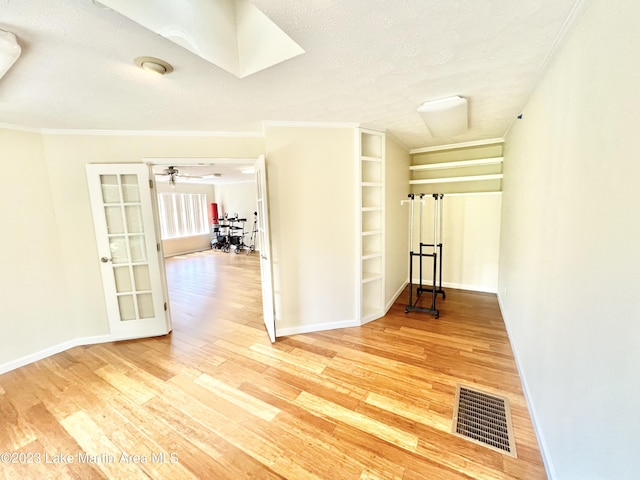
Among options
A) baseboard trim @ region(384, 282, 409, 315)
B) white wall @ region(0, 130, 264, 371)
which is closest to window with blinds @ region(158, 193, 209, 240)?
white wall @ region(0, 130, 264, 371)

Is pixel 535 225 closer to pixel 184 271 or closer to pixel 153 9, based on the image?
pixel 153 9

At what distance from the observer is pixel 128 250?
3086 millimetres

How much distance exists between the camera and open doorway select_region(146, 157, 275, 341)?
3234 millimetres

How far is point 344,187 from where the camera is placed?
310cm

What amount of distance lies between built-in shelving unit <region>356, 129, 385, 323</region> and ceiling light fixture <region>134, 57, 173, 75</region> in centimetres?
207

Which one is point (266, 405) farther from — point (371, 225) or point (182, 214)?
point (182, 214)

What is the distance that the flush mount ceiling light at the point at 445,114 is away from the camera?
2.27 m

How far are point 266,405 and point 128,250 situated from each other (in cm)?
242

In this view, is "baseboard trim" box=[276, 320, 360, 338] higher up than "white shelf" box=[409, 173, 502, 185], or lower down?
lower down

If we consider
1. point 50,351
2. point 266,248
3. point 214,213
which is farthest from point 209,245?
point 266,248

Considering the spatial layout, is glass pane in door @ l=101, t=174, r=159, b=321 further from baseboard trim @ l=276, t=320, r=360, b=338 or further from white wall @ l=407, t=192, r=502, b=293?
white wall @ l=407, t=192, r=502, b=293

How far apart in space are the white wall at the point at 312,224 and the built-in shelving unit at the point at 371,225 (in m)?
0.17

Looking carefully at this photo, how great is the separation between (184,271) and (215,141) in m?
4.46

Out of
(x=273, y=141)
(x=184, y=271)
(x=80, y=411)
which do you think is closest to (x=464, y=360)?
(x=273, y=141)
